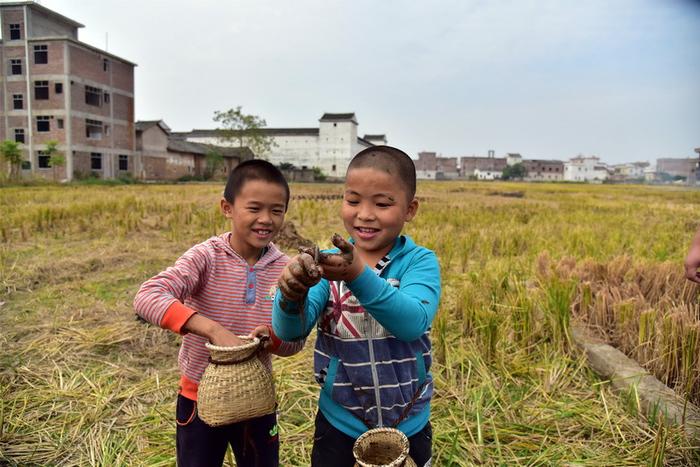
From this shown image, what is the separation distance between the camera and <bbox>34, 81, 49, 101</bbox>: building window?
93.1 ft

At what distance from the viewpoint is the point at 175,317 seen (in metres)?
1.46

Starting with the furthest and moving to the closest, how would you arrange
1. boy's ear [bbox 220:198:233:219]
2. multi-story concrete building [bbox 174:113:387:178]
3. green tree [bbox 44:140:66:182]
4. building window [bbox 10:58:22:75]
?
multi-story concrete building [bbox 174:113:387:178], building window [bbox 10:58:22:75], green tree [bbox 44:140:66:182], boy's ear [bbox 220:198:233:219]

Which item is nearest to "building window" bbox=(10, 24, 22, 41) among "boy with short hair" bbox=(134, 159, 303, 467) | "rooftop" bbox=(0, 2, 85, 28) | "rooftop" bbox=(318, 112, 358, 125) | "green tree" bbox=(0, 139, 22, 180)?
"rooftop" bbox=(0, 2, 85, 28)

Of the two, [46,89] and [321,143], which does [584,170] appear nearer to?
[321,143]

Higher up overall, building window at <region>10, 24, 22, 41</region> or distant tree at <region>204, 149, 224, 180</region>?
building window at <region>10, 24, 22, 41</region>

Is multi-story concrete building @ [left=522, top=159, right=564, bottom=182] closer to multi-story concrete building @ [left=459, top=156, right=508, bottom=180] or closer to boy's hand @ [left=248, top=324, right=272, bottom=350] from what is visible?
multi-story concrete building @ [left=459, top=156, right=508, bottom=180]

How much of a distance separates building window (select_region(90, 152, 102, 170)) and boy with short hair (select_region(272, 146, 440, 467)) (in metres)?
33.0

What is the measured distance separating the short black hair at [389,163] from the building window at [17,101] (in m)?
34.6

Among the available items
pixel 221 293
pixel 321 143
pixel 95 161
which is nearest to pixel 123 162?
pixel 95 161

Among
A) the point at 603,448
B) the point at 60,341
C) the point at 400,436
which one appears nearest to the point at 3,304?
the point at 60,341

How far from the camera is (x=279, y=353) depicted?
5.47 feet

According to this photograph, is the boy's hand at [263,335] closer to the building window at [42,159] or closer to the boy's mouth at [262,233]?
the boy's mouth at [262,233]

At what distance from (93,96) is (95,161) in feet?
13.6

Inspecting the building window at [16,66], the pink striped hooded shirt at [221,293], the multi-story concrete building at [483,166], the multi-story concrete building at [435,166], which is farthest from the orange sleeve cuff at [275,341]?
the multi-story concrete building at [483,166]
